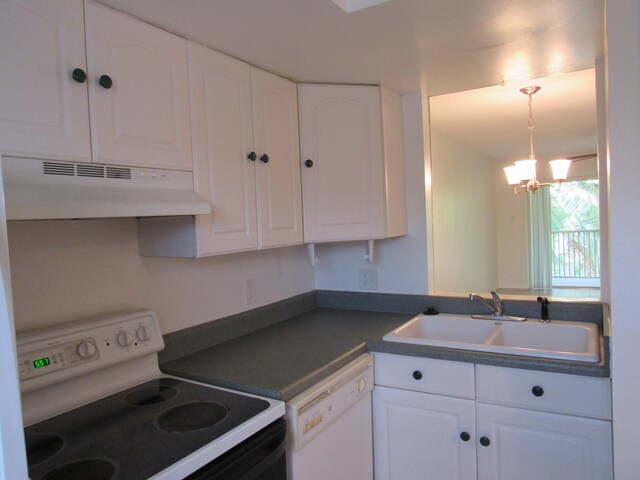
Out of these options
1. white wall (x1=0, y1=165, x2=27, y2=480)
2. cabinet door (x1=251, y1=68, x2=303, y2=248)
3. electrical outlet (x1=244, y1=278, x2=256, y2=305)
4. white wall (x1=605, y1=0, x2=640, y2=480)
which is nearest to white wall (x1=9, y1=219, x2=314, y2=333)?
electrical outlet (x1=244, y1=278, x2=256, y2=305)

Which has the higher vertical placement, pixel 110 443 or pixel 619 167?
pixel 619 167

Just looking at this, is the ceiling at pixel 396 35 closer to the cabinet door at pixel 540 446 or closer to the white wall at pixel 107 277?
the white wall at pixel 107 277

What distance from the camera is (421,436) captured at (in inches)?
72.9

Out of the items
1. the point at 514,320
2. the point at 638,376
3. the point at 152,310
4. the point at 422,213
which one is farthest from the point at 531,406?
the point at 152,310

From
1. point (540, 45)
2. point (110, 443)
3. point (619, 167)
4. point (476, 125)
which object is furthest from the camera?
point (476, 125)

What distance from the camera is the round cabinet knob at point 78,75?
1.21 m

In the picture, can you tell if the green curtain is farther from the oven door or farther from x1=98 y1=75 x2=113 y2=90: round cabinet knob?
x1=98 y1=75 x2=113 y2=90: round cabinet knob

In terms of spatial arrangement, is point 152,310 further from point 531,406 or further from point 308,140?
point 531,406

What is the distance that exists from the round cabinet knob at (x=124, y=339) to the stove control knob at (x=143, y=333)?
1.4 inches

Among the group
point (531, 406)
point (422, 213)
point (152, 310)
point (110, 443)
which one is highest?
point (422, 213)

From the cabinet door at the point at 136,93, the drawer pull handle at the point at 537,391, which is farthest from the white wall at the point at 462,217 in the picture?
the cabinet door at the point at 136,93

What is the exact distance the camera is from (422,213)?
2.48 meters

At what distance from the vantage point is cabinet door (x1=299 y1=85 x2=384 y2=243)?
85.7 inches

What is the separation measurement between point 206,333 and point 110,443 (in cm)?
78
